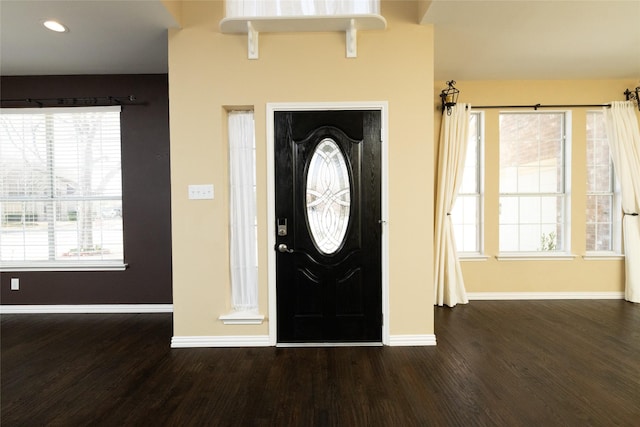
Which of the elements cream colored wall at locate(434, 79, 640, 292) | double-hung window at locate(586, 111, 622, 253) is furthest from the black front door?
double-hung window at locate(586, 111, 622, 253)

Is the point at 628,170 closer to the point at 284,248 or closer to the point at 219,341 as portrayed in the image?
the point at 284,248

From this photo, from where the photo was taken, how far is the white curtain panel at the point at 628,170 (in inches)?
147

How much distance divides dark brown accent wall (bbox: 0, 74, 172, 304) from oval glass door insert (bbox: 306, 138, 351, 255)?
1931 millimetres

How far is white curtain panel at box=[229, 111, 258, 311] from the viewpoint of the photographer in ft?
9.23

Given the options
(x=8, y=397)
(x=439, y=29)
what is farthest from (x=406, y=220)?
(x=8, y=397)

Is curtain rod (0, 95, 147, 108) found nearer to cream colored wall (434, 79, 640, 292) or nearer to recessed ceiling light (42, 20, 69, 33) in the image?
recessed ceiling light (42, 20, 69, 33)

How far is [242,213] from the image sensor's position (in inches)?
112

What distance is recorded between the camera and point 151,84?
360 centimetres

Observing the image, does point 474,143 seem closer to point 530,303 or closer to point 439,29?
point 439,29

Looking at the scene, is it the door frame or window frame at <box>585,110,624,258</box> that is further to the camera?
window frame at <box>585,110,624,258</box>

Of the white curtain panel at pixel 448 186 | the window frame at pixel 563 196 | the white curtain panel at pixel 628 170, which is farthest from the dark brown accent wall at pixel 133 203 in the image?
the white curtain panel at pixel 628 170

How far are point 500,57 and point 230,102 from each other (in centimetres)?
278

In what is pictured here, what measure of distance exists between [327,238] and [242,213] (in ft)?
2.65

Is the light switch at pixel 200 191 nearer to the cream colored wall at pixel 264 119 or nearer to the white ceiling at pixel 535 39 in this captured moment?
the cream colored wall at pixel 264 119
